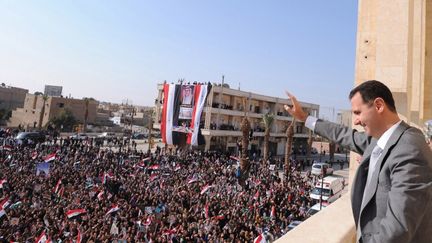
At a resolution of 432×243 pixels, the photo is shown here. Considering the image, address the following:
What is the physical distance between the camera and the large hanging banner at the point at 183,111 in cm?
3675

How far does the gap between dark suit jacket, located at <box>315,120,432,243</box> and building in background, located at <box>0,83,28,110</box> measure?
8740 cm

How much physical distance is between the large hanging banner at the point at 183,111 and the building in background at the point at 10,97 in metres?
54.6

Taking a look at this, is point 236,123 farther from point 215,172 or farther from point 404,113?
point 404,113

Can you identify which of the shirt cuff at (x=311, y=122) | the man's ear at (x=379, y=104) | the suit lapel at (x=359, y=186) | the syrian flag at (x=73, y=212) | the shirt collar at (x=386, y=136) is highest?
the man's ear at (x=379, y=104)

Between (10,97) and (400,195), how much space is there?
9033 centimetres

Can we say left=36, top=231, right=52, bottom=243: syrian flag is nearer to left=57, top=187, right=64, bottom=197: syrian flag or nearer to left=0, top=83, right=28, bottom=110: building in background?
left=57, top=187, right=64, bottom=197: syrian flag

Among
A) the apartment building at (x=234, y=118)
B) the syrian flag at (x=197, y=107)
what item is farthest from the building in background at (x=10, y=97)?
the syrian flag at (x=197, y=107)

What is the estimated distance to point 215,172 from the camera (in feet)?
81.4

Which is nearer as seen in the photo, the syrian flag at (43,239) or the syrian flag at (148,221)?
the syrian flag at (43,239)

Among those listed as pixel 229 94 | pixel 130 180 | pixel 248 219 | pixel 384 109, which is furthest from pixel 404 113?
pixel 229 94

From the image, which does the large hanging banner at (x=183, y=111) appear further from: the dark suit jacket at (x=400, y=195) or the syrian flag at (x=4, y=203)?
the dark suit jacket at (x=400, y=195)

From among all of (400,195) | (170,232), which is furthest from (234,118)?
(400,195)

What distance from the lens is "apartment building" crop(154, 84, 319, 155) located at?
133ft

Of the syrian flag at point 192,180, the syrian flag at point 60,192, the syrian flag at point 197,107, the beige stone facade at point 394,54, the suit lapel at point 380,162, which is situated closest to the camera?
the suit lapel at point 380,162
